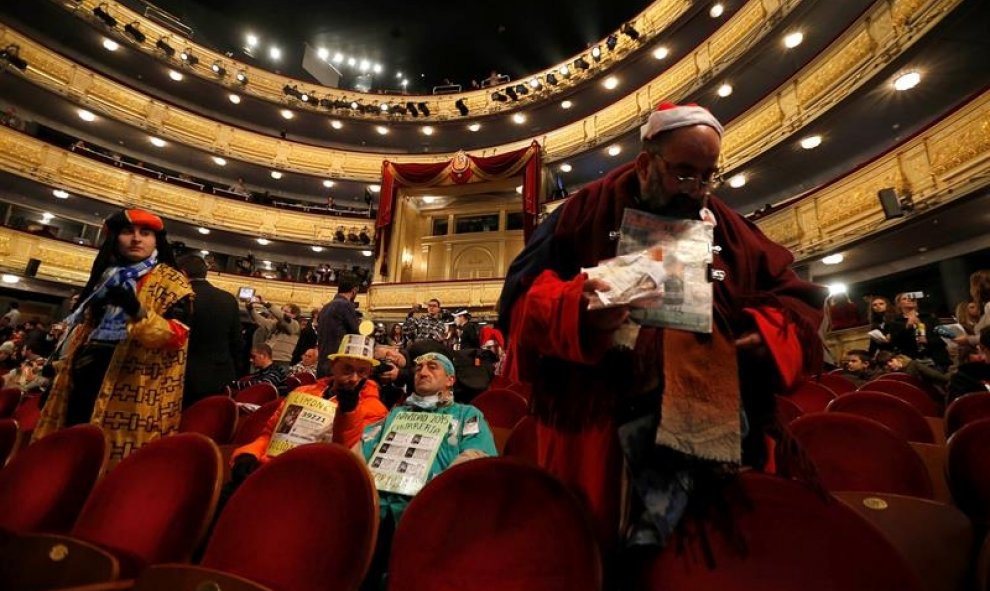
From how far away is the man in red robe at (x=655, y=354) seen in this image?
71 centimetres

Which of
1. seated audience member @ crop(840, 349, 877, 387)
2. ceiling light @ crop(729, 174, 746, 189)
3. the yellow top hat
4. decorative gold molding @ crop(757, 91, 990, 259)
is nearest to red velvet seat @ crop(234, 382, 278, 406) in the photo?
the yellow top hat

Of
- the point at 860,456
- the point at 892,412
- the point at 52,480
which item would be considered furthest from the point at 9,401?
the point at 892,412

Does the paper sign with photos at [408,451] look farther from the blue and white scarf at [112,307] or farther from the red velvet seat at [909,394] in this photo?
the red velvet seat at [909,394]

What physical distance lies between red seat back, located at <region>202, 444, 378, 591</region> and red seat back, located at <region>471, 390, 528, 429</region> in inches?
60.9

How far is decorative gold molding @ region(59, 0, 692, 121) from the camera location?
10457 mm

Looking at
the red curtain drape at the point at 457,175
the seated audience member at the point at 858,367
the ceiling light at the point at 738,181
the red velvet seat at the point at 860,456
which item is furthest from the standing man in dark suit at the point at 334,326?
the red curtain drape at the point at 457,175

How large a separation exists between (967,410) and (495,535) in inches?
92.9

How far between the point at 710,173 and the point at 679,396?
421 millimetres

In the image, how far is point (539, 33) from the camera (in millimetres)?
15055

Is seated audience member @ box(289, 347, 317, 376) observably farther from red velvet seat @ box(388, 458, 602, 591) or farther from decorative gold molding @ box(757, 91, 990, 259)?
decorative gold molding @ box(757, 91, 990, 259)

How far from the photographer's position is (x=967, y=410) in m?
1.97

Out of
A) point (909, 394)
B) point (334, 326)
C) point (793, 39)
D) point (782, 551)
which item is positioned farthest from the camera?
point (793, 39)

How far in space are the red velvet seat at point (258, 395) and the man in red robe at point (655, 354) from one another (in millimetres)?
2914

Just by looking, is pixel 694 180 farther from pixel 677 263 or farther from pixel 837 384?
pixel 837 384
